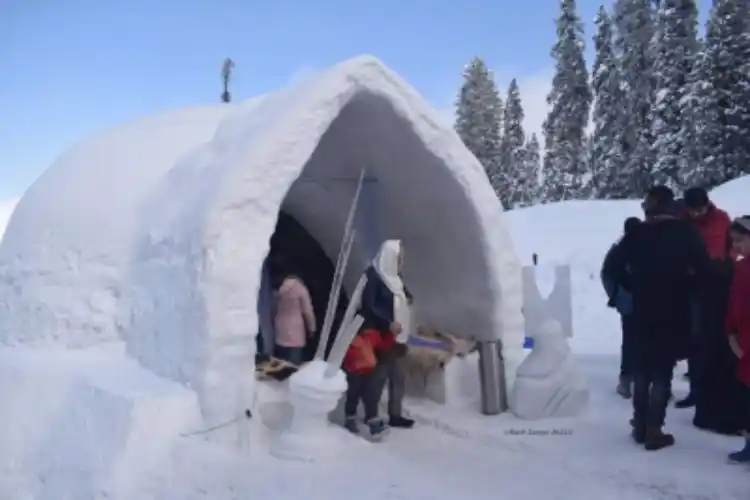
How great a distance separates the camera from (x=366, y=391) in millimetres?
5527

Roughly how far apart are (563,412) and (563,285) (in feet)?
8.42

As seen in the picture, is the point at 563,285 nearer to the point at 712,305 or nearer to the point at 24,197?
the point at 712,305

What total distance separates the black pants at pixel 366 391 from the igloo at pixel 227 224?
2.53 feet

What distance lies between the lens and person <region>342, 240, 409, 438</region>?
17.7 feet

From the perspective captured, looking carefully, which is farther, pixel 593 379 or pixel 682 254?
pixel 593 379

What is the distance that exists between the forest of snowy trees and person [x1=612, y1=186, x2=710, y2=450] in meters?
22.7

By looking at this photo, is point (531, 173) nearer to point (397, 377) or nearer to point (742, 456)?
point (397, 377)

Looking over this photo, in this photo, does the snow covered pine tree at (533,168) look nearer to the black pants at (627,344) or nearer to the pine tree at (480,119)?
the pine tree at (480,119)

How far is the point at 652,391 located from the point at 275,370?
257 cm

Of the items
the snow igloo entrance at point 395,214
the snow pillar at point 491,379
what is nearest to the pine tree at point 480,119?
the snow igloo entrance at point 395,214

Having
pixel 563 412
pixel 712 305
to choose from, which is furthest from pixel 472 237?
pixel 712 305

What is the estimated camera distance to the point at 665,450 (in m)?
4.77

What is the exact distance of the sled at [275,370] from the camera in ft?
18.7

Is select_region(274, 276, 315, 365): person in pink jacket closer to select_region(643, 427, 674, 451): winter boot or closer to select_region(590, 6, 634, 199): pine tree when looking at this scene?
select_region(643, 427, 674, 451): winter boot
